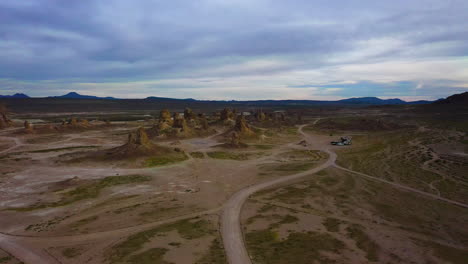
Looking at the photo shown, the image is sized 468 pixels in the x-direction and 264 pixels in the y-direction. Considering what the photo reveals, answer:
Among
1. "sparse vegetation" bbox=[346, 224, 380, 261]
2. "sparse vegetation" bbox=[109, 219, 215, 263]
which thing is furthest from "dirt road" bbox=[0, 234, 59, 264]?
"sparse vegetation" bbox=[346, 224, 380, 261]

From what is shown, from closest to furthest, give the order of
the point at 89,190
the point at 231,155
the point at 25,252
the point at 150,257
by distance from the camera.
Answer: the point at 150,257 < the point at 25,252 < the point at 89,190 < the point at 231,155

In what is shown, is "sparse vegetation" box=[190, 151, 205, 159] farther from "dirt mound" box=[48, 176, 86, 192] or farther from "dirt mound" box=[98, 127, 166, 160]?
"dirt mound" box=[48, 176, 86, 192]

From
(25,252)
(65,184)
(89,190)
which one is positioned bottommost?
(25,252)

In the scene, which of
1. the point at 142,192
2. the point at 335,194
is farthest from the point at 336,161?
the point at 142,192

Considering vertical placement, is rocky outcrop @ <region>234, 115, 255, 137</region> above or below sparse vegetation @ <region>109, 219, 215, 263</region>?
A: above

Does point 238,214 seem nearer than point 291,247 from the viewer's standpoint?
No

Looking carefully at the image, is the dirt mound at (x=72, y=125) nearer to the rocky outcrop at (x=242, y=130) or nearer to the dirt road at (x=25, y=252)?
the rocky outcrop at (x=242, y=130)

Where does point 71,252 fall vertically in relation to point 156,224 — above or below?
below

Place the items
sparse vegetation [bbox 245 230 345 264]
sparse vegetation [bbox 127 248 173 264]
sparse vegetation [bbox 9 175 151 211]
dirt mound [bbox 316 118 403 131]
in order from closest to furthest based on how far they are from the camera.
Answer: sparse vegetation [bbox 127 248 173 264]
sparse vegetation [bbox 245 230 345 264]
sparse vegetation [bbox 9 175 151 211]
dirt mound [bbox 316 118 403 131]

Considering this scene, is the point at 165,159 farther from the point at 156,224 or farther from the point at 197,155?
the point at 156,224

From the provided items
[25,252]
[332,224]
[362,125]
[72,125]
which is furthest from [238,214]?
[72,125]

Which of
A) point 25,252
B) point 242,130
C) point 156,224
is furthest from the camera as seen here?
point 242,130
